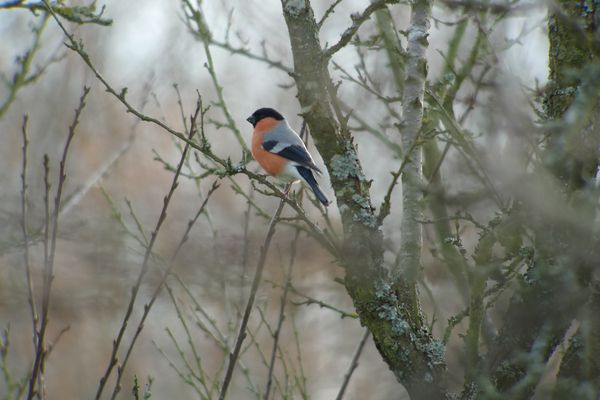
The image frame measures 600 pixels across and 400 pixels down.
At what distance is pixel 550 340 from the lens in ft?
6.63

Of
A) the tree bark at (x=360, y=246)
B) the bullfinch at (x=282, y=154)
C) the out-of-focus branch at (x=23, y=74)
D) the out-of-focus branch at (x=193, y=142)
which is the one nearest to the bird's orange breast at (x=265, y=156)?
the bullfinch at (x=282, y=154)

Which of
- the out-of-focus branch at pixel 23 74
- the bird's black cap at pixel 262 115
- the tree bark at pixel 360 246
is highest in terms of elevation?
the bird's black cap at pixel 262 115

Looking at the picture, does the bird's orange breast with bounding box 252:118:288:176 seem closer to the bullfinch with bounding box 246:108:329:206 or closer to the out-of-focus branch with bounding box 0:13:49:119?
the bullfinch with bounding box 246:108:329:206

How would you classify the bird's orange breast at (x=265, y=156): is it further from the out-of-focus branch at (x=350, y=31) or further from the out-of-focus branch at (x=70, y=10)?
the out-of-focus branch at (x=350, y=31)

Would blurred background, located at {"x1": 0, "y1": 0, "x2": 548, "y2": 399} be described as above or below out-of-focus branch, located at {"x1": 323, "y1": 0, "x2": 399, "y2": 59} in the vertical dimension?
above

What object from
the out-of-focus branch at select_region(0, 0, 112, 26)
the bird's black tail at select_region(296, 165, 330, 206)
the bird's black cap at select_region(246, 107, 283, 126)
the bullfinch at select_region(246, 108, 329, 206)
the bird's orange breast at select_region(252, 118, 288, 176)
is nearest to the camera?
the out-of-focus branch at select_region(0, 0, 112, 26)

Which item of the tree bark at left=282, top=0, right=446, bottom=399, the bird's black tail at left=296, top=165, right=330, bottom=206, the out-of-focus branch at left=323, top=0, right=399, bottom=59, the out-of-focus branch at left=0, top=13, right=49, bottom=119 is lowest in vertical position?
the tree bark at left=282, top=0, right=446, bottom=399

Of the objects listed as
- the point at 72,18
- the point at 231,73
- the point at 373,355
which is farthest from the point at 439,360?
the point at 231,73

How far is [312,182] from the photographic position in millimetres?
3879

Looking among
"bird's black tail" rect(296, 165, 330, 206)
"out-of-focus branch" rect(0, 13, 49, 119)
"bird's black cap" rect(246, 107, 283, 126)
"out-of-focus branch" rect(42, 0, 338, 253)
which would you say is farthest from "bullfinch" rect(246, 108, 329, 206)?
"out-of-focus branch" rect(0, 13, 49, 119)

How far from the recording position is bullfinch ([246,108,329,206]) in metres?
4.03

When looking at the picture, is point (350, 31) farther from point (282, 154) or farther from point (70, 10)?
point (282, 154)

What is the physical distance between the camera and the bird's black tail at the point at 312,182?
11.7 ft

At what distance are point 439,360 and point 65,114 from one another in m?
8.06
